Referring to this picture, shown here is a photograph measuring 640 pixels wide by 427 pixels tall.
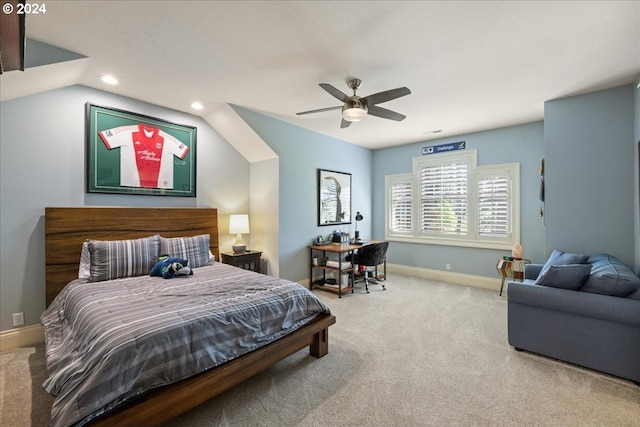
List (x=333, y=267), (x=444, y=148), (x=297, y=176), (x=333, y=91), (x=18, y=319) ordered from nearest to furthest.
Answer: (x=333, y=91) < (x=18, y=319) < (x=333, y=267) < (x=297, y=176) < (x=444, y=148)

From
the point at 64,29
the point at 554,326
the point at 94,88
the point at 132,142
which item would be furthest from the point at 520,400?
the point at 94,88

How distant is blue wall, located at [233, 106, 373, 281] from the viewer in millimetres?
4297

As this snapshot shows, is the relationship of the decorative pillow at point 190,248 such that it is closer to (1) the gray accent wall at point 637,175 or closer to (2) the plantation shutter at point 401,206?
(2) the plantation shutter at point 401,206

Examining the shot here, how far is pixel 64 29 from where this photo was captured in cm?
213

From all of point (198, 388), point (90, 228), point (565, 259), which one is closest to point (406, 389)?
point (198, 388)

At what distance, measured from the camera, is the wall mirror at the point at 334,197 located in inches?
200

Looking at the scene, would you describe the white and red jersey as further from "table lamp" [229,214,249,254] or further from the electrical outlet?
the electrical outlet

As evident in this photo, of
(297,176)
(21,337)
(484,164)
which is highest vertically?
(484,164)

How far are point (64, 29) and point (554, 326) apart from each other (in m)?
4.71

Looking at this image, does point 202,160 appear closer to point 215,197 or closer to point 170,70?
point 215,197

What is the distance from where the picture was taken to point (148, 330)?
1648 millimetres

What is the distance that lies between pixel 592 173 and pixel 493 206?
1.56 m

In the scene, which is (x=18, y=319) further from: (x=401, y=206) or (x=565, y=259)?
(x=401, y=206)

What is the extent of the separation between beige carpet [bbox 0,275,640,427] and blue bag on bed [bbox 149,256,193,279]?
1.13 meters
